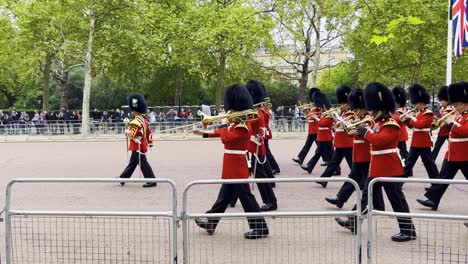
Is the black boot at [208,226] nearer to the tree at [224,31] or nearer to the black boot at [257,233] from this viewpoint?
the black boot at [257,233]

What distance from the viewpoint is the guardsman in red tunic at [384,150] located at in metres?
5.65

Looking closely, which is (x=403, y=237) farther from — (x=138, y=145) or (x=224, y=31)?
(x=224, y=31)

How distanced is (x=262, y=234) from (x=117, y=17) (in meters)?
19.7

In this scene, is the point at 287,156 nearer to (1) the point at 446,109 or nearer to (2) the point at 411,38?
(1) the point at 446,109

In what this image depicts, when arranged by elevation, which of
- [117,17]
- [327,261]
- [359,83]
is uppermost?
[117,17]

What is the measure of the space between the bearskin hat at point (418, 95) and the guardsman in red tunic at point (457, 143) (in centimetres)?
166

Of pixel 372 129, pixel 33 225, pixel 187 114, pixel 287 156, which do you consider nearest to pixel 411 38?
pixel 187 114

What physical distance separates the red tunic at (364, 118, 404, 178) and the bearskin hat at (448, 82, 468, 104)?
5.43 feet

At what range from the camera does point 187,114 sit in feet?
88.0

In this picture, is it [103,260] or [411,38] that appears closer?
[103,260]

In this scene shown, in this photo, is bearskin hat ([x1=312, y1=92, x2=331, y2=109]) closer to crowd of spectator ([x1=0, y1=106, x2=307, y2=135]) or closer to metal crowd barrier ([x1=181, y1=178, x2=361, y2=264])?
metal crowd barrier ([x1=181, y1=178, x2=361, y2=264])

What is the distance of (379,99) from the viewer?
591 cm

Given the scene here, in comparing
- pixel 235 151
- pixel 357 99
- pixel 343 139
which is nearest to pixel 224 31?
pixel 343 139

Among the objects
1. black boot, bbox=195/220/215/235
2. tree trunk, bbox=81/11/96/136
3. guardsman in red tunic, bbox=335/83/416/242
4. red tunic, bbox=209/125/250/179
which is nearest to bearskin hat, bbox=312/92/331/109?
guardsman in red tunic, bbox=335/83/416/242
